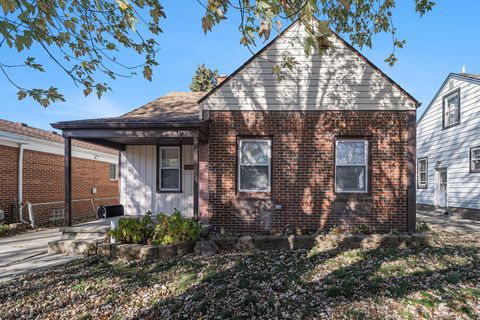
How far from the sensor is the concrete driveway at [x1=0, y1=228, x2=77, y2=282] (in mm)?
5919

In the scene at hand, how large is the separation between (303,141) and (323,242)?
257cm

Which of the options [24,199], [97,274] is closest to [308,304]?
[97,274]

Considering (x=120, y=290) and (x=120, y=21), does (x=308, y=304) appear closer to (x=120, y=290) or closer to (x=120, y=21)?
(x=120, y=290)

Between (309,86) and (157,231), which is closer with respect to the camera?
(157,231)

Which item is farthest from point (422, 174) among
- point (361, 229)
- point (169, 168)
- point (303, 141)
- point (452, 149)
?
point (169, 168)

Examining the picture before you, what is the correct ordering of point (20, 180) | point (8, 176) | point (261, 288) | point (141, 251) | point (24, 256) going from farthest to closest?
point (20, 180)
point (8, 176)
point (24, 256)
point (141, 251)
point (261, 288)

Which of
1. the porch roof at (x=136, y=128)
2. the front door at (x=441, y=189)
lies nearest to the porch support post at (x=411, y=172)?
the porch roof at (x=136, y=128)

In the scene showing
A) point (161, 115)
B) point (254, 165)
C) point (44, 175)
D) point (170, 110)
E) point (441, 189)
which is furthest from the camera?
point (441, 189)

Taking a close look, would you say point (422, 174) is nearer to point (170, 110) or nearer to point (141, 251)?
point (170, 110)

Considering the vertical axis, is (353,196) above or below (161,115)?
below

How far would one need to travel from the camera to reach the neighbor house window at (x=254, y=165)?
8.03 meters

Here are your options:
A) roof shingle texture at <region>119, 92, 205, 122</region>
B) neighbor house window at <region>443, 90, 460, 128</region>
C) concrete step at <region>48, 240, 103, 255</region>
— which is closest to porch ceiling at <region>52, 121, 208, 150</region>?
roof shingle texture at <region>119, 92, 205, 122</region>

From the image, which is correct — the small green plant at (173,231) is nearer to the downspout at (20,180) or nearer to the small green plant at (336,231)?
the small green plant at (336,231)

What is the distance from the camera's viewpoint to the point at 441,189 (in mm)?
14438
